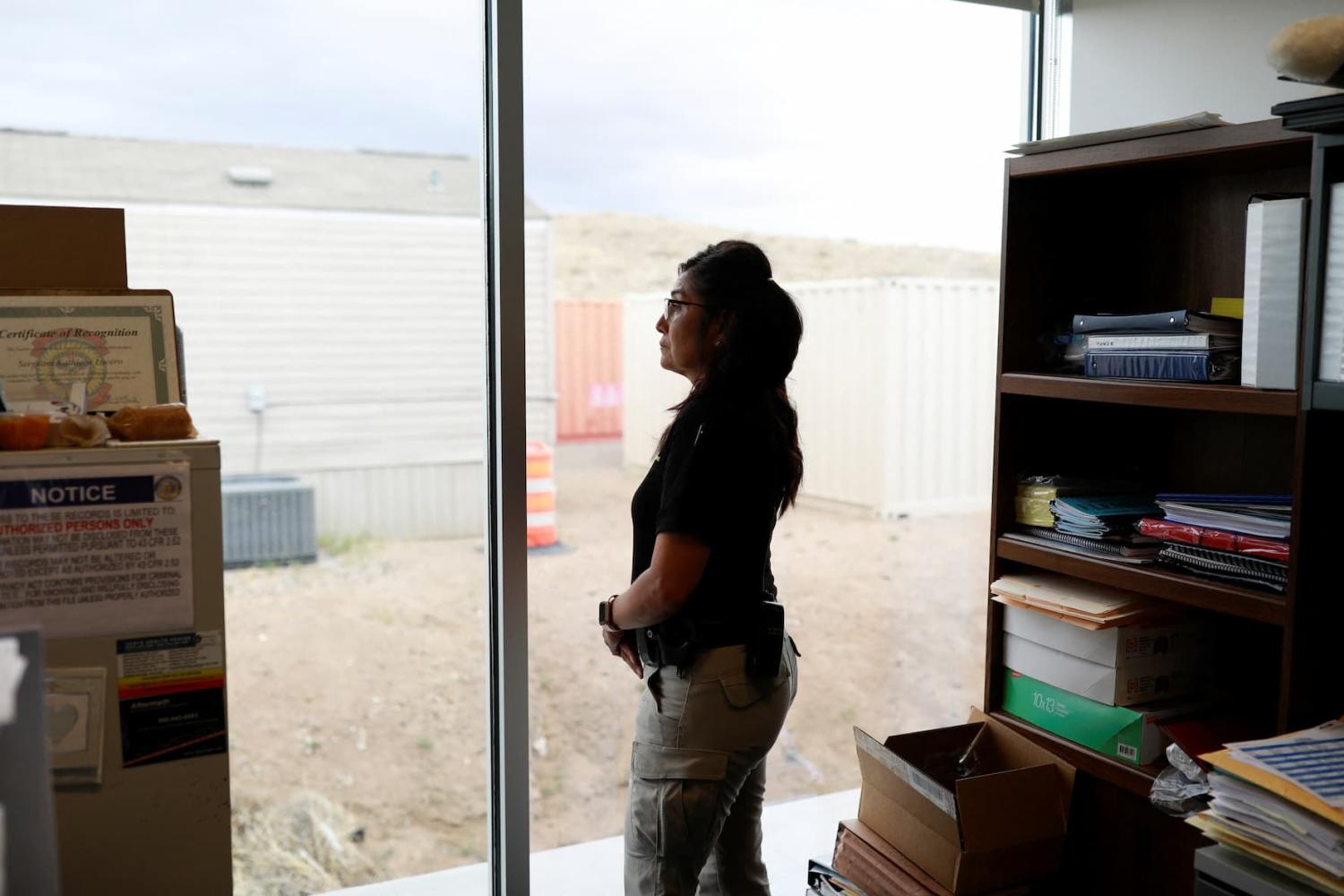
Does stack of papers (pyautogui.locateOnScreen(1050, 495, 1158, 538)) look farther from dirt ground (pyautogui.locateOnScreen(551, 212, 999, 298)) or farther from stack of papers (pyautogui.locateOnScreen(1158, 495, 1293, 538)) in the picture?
dirt ground (pyautogui.locateOnScreen(551, 212, 999, 298))

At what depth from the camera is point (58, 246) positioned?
1.40m

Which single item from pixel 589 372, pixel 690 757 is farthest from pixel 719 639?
pixel 589 372

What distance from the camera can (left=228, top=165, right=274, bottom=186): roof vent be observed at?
328cm

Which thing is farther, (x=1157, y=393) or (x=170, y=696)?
(x=1157, y=393)

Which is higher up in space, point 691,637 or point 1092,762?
point 691,637

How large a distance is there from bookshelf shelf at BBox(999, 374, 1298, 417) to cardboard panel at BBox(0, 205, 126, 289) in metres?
1.60

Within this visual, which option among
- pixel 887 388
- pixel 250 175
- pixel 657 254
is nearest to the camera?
pixel 250 175

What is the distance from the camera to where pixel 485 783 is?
2270 millimetres

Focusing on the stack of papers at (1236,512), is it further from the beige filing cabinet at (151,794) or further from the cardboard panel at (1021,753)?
the beige filing cabinet at (151,794)

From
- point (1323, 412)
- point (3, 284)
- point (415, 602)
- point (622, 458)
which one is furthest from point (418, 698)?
point (1323, 412)

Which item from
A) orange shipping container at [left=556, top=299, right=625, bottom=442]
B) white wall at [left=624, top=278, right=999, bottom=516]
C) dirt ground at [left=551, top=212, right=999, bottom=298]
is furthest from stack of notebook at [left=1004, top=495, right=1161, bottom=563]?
orange shipping container at [left=556, top=299, right=625, bottom=442]

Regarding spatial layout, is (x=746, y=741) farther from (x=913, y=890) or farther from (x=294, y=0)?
(x=294, y=0)

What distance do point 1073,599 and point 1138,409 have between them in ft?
1.80

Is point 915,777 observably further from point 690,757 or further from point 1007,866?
point 690,757
